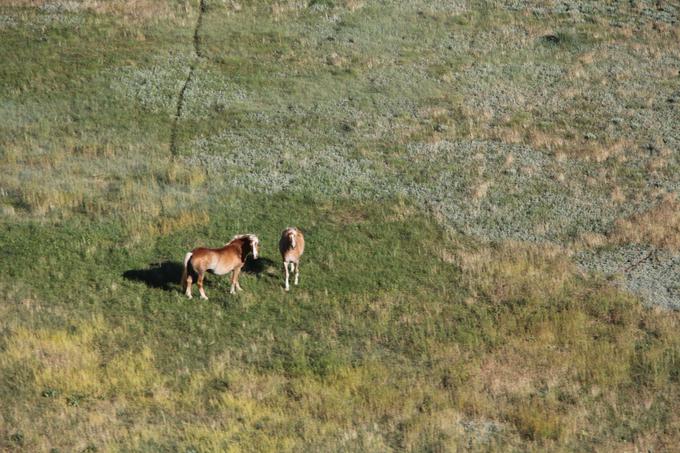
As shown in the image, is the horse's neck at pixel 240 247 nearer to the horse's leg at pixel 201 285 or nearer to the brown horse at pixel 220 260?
the brown horse at pixel 220 260

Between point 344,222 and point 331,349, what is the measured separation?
8060mm

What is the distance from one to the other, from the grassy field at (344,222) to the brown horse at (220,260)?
0.67 m

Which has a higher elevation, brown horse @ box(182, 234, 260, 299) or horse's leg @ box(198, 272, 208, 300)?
brown horse @ box(182, 234, 260, 299)

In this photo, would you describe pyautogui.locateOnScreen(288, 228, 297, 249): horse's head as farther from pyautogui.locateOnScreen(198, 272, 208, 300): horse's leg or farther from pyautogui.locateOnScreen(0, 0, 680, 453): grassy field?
pyautogui.locateOnScreen(198, 272, 208, 300): horse's leg

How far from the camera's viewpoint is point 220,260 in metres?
26.0

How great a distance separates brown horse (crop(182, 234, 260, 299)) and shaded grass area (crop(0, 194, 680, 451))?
0.55 m

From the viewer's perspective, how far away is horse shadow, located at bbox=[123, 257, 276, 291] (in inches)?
1068

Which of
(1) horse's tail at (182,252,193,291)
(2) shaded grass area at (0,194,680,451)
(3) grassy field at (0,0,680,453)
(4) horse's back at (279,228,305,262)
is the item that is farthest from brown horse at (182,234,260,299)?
(4) horse's back at (279,228,305,262)

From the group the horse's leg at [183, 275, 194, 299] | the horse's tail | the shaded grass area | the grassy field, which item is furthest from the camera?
the horse's leg at [183, 275, 194, 299]

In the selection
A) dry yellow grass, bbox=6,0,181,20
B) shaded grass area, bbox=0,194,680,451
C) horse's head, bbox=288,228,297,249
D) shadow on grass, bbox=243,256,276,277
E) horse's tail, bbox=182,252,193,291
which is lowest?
shaded grass area, bbox=0,194,680,451

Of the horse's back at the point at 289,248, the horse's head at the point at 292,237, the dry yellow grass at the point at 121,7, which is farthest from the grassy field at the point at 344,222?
the horse's head at the point at 292,237

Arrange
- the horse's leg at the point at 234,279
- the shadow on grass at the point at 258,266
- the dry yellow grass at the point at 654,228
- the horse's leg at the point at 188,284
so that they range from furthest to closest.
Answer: the dry yellow grass at the point at 654,228, the shadow on grass at the point at 258,266, the horse's leg at the point at 234,279, the horse's leg at the point at 188,284

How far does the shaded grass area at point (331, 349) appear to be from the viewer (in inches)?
848

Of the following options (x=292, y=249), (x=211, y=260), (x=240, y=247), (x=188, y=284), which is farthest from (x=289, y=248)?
(x=188, y=284)
